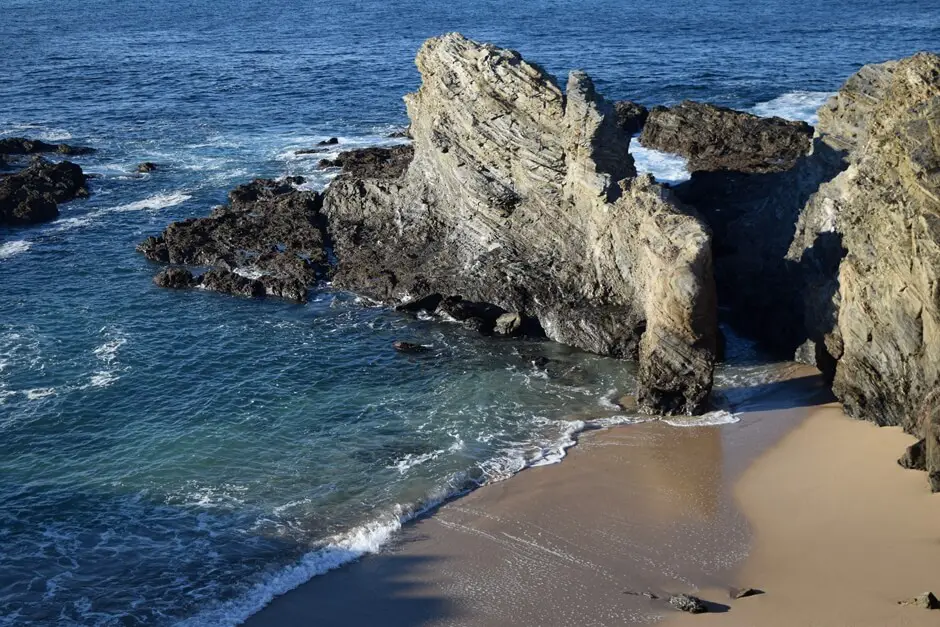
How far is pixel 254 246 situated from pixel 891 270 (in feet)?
88.1

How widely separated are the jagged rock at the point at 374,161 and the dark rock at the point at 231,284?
1089cm

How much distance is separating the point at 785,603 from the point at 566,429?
31.8 ft

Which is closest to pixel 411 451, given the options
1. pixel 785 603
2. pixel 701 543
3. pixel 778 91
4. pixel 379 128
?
pixel 701 543

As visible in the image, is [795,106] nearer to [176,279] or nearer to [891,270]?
[891,270]

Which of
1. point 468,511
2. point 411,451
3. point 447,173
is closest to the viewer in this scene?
point 468,511

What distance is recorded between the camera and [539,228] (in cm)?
3828

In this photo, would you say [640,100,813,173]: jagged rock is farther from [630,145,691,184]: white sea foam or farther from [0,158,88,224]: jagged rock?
[0,158,88,224]: jagged rock

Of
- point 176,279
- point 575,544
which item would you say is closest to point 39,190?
point 176,279

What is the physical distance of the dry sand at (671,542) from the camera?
23250 millimetres

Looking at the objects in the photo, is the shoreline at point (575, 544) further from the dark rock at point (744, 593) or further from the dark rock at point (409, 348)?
the dark rock at point (409, 348)

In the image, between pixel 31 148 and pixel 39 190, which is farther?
pixel 31 148

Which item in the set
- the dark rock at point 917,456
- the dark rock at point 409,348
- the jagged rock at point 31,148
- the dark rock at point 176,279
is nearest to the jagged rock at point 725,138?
the dark rock at point 409,348

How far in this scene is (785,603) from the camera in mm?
23031

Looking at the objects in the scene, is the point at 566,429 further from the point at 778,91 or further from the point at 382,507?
the point at 778,91
